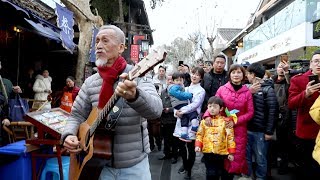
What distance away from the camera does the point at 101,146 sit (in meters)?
2.43

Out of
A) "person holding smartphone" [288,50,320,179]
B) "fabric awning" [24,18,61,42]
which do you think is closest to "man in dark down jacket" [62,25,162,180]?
"person holding smartphone" [288,50,320,179]

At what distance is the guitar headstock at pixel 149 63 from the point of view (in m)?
2.10

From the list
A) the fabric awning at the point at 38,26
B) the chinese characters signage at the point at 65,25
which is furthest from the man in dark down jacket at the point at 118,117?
the chinese characters signage at the point at 65,25

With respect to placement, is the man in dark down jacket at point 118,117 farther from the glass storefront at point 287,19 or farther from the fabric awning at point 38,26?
the glass storefront at point 287,19

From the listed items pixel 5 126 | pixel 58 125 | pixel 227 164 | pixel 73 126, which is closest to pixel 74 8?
pixel 5 126

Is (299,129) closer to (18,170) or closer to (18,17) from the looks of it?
(18,170)

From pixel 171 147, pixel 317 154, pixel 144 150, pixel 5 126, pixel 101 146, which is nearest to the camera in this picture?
pixel 101 146

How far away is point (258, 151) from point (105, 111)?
131 inches

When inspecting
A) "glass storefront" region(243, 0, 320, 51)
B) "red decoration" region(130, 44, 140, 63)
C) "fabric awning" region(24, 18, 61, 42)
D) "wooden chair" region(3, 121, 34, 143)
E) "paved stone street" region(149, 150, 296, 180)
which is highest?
"glass storefront" region(243, 0, 320, 51)

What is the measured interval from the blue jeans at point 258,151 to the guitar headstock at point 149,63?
10.9 feet

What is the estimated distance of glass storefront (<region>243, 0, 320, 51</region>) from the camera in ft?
39.2

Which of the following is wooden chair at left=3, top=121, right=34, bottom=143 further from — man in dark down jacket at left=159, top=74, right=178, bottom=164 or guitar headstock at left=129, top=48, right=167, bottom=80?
guitar headstock at left=129, top=48, right=167, bottom=80

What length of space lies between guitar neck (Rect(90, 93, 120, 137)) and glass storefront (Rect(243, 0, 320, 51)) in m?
11.1

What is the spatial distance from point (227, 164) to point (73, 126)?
2.56 m
